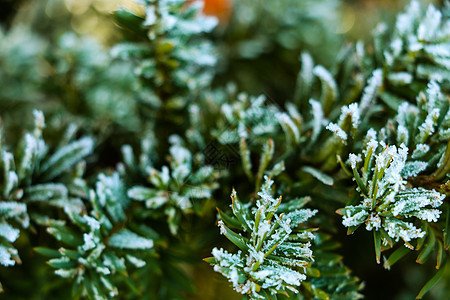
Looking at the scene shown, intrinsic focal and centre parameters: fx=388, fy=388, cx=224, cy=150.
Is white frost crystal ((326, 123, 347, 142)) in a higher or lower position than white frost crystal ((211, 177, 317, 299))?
higher

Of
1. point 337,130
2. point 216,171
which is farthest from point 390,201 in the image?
point 216,171

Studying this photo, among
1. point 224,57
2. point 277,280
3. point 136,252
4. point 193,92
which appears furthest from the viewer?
point 224,57

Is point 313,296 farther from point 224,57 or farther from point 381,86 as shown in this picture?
point 224,57

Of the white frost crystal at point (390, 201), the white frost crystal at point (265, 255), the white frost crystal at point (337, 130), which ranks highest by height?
the white frost crystal at point (337, 130)

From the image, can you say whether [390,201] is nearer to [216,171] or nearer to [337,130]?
[337,130]

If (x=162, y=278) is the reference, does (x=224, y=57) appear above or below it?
above

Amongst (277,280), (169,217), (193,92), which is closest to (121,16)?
(193,92)

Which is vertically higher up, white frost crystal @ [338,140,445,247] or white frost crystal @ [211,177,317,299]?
white frost crystal @ [338,140,445,247]

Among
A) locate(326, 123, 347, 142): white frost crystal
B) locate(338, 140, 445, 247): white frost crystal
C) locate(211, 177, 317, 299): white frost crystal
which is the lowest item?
locate(211, 177, 317, 299): white frost crystal
